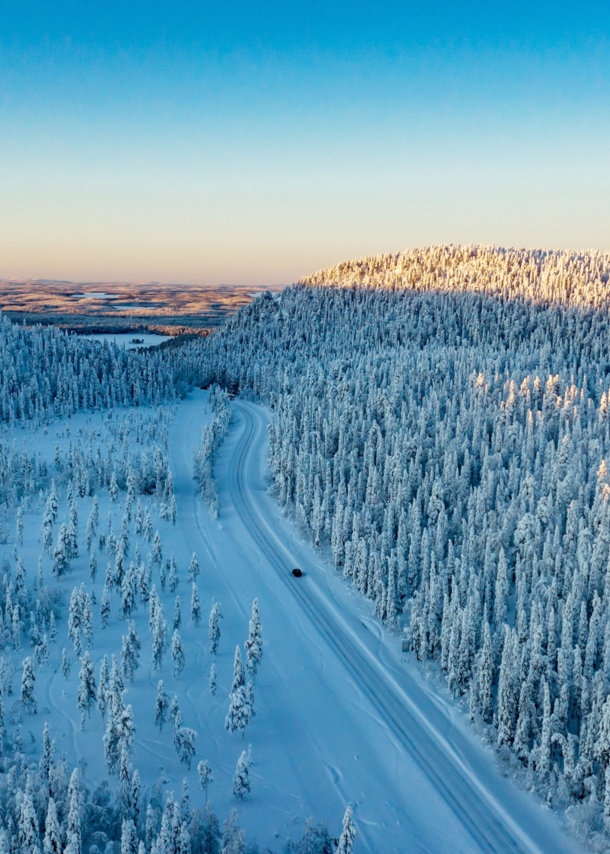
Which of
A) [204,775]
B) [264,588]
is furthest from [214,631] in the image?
[204,775]

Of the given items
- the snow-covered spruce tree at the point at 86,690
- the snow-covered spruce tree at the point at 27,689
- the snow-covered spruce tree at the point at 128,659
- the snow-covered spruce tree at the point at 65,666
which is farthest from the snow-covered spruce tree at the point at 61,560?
the snow-covered spruce tree at the point at 86,690

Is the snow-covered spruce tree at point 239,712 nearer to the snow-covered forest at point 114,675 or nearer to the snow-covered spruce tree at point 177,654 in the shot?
the snow-covered forest at point 114,675

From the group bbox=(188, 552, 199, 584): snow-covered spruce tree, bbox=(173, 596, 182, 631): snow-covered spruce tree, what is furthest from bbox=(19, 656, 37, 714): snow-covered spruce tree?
bbox=(188, 552, 199, 584): snow-covered spruce tree

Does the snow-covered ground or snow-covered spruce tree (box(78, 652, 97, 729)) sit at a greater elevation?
snow-covered spruce tree (box(78, 652, 97, 729))

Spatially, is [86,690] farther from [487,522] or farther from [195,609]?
[487,522]

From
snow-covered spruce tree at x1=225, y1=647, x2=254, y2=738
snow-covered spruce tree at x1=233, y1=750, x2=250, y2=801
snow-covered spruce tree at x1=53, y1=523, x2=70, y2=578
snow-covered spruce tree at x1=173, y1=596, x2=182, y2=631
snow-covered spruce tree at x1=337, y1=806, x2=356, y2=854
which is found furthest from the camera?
snow-covered spruce tree at x1=53, y1=523, x2=70, y2=578

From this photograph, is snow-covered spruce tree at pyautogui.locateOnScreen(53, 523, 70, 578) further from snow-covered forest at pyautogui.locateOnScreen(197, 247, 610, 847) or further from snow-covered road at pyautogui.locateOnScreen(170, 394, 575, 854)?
snow-covered forest at pyautogui.locateOnScreen(197, 247, 610, 847)

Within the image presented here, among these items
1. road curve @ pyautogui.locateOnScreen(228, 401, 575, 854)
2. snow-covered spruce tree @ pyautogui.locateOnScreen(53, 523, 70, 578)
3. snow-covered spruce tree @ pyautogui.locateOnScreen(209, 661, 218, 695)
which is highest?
snow-covered spruce tree @ pyautogui.locateOnScreen(53, 523, 70, 578)
